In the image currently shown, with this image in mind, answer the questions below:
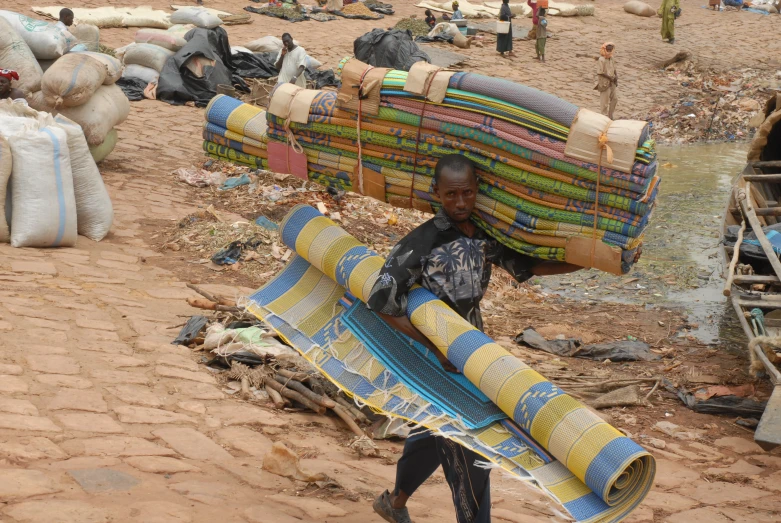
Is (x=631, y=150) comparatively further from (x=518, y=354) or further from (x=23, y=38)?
(x=23, y=38)

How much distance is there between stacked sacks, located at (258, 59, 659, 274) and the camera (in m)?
2.87

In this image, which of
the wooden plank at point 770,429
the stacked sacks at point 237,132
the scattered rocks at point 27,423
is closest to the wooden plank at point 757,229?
the wooden plank at point 770,429

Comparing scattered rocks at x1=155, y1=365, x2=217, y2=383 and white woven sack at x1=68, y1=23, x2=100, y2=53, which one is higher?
white woven sack at x1=68, y1=23, x2=100, y2=53

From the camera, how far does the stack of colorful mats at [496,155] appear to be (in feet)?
9.51

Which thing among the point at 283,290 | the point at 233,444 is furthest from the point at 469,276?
the point at 233,444

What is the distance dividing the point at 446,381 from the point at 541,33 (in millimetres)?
16036

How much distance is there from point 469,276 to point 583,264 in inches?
15.6

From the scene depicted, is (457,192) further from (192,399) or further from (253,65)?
(253,65)

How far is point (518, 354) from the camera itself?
6.48 metres

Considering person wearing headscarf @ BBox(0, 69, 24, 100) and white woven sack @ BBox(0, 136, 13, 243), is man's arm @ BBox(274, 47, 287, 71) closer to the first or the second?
person wearing headscarf @ BBox(0, 69, 24, 100)

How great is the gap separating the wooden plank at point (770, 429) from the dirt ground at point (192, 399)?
0.35 meters

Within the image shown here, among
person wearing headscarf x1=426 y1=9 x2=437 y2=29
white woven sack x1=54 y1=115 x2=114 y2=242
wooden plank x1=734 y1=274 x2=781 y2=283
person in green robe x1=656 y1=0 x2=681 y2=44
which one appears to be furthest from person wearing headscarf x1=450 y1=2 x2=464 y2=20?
wooden plank x1=734 y1=274 x2=781 y2=283

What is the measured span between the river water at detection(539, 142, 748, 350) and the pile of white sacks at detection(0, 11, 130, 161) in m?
4.59

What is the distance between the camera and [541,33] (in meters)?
18.1
